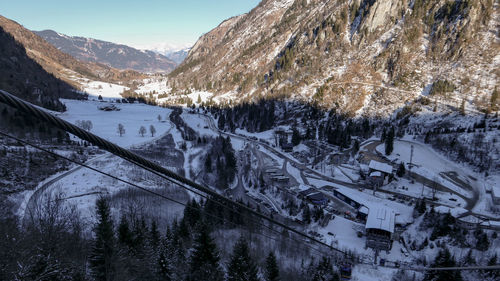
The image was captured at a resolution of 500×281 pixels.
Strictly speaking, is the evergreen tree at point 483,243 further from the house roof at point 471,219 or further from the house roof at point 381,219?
the house roof at point 381,219

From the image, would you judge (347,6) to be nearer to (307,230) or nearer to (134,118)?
(134,118)

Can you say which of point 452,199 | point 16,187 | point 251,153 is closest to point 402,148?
point 452,199

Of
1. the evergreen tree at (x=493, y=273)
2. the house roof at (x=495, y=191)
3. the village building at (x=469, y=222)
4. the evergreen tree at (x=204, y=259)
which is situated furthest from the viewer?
the house roof at (x=495, y=191)

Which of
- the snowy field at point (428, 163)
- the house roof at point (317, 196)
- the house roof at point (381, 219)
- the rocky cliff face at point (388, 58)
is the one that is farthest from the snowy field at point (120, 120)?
the snowy field at point (428, 163)

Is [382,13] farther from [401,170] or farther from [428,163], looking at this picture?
[401,170]

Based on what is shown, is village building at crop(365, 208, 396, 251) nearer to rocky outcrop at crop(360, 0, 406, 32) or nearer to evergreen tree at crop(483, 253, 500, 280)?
evergreen tree at crop(483, 253, 500, 280)

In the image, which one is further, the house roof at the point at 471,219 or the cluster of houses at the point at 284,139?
the cluster of houses at the point at 284,139

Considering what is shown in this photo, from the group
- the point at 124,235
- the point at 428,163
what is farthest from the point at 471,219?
the point at 124,235
